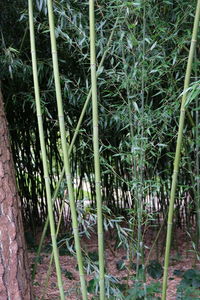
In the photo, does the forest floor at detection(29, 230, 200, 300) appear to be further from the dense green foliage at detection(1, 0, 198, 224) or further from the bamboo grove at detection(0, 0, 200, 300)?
the dense green foliage at detection(1, 0, 198, 224)

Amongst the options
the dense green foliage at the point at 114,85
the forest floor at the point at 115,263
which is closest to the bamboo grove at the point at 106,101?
the dense green foliage at the point at 114,85

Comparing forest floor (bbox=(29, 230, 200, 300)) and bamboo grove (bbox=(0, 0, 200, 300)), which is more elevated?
bamboo grove (bbox=(0, 0, 200, 300))

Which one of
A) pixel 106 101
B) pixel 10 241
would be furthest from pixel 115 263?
pixel 10 241

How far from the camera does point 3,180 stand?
2.28 m

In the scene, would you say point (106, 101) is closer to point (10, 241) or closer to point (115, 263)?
point (10, 241)

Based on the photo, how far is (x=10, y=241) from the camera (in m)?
2.27

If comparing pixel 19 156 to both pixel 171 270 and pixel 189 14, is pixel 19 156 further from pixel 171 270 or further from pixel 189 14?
pixel 189 14

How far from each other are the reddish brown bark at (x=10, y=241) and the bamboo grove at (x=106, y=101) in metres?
0.22

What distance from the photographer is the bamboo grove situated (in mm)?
1912

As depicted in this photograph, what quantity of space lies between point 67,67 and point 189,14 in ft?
3.60

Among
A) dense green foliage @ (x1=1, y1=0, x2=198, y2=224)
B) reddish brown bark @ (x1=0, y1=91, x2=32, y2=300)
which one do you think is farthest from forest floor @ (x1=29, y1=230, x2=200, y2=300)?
reddish brown bark @ (x1=0, y1=91, x2=32, y2=300)

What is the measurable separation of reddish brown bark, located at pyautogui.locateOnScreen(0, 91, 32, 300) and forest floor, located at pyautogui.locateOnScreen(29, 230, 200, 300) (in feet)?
2.70

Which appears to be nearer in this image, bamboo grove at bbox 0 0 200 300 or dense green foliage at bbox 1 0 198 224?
bamboo grove at bbox 0 0 200 300

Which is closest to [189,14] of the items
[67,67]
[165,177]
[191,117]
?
[191,117]
